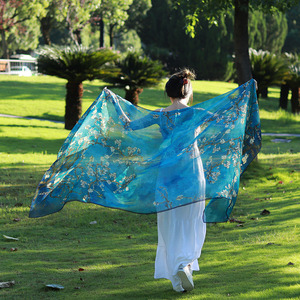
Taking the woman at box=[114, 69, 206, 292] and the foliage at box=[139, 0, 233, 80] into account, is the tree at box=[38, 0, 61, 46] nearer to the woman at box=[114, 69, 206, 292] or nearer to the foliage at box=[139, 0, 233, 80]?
the foliage at box=[139, 0, 233, 80]

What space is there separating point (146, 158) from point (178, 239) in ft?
3.03

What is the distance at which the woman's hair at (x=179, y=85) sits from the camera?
165 inches

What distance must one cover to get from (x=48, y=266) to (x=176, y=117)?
7.32 ft

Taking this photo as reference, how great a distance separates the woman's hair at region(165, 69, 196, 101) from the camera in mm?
4180

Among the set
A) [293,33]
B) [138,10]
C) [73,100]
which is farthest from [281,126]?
[293,33]

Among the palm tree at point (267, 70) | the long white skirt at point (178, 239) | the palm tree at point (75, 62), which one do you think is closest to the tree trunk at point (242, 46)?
the palm tree at point (75, 62)

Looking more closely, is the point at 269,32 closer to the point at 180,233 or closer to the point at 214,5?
the point at 214,5

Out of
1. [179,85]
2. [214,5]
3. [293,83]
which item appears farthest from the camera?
[293,83]

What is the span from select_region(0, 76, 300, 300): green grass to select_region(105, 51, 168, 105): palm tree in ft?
17.5

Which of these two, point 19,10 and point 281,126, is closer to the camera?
point 281,126

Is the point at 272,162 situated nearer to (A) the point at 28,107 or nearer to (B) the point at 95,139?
(B) the point at 95,139

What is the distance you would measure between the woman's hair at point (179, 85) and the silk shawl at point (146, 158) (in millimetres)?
185

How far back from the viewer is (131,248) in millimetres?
5445

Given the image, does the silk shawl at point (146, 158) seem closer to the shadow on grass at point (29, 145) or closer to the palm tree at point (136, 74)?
the shadow on grass at point (29, 145)
